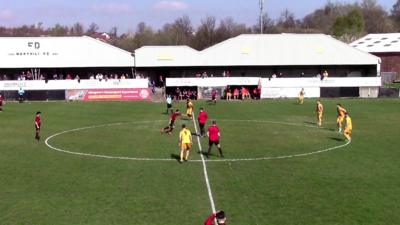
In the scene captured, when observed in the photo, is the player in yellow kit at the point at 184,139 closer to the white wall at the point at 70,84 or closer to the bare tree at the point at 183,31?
the white wall at the point at 70,84

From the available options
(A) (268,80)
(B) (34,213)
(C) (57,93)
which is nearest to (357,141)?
(B) (34,213)

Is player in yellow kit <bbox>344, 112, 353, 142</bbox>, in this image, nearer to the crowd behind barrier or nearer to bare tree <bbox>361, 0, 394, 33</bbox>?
the crowd behind barrier

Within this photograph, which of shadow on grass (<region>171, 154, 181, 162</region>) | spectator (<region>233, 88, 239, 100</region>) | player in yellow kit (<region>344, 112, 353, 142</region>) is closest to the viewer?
shadow on grass (<region>171, 154, 181, 162</region>)

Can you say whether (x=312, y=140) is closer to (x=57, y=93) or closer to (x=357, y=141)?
(x=357, y=141)

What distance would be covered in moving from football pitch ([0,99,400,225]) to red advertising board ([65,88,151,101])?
875 inches

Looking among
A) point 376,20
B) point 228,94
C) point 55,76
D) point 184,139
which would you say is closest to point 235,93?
point 228,94

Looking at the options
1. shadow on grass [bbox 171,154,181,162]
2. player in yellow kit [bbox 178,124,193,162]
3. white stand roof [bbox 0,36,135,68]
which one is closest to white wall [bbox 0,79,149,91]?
white stand roof [bbox 0,36,135,68]

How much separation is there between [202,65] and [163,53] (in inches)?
223

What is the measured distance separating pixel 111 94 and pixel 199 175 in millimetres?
42441

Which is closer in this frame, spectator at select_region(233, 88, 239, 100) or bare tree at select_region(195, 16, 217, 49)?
spectator at select_region(233, 88, 239, 100)

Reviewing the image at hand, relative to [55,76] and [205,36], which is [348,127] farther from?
[205,36]

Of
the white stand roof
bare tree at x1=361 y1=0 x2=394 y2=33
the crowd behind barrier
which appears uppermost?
bare tree at x1=361 y1=0 x2=394 y2=33

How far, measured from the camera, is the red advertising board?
2463 inches

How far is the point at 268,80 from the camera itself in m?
64.0
